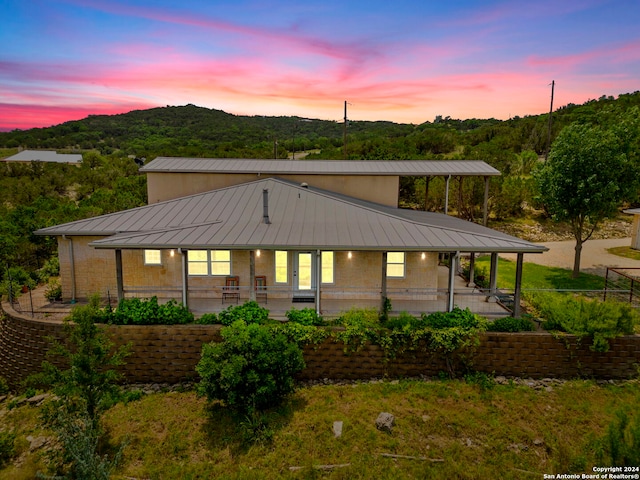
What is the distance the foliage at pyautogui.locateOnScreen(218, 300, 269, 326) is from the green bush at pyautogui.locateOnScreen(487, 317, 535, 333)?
6.95 metres

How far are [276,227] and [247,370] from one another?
5.37 meters

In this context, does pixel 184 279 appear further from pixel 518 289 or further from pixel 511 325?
pixel 518 289

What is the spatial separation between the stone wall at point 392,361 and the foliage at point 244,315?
0.42 metres

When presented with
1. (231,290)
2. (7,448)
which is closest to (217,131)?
(231,290)

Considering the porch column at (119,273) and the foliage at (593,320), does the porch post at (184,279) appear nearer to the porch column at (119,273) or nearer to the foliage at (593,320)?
the porch column at (119,273)

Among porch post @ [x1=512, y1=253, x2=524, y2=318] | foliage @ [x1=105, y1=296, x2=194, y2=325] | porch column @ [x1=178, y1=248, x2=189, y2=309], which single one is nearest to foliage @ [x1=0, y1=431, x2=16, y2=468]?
foliage @ [x1=105, y1=296, x2=194, y2=325]

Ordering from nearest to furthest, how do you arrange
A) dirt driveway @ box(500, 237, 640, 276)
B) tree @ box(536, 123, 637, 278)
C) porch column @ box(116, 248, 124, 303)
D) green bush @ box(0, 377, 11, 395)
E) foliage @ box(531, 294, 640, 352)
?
foliage @ box(531, 294, 640, 352)
green bush @ box(0, 377, 11, 395)
porch column @ box(116, 248, 124, 303)
tree @ box(536, 123, 637, 278)
dirt driveway @ box(500, 237, 640, 276)

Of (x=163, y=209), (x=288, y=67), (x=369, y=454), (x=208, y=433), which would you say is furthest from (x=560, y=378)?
(x=288, y=67)

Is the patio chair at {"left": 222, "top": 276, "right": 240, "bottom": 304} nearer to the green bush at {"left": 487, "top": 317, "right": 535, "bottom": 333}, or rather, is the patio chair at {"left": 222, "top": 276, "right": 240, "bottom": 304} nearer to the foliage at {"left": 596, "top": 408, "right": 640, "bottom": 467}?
the green bush at {"left": 487, "top": 317, "right": 535, "bottom": 333}

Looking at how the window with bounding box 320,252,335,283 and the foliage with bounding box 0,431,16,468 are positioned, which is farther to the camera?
the window with bounding box 320,252,335,283

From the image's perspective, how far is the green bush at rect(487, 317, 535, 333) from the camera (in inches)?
446

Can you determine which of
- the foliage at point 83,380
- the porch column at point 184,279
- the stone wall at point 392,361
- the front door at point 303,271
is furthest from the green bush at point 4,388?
the front door at point 303,271

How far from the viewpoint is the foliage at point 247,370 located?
363 inches

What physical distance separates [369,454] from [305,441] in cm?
152
